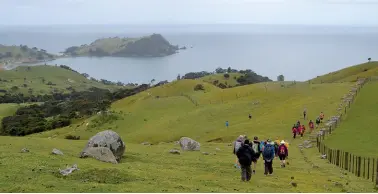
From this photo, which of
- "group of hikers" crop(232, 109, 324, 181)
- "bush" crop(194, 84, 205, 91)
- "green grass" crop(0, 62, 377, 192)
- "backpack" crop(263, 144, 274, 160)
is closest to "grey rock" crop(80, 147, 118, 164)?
"green grass" crop(0, 62, 377, 192)

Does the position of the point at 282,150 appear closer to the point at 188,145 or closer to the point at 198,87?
the point at 188,145

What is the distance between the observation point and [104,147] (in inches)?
1073

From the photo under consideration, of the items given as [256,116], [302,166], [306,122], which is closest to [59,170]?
[302,166]

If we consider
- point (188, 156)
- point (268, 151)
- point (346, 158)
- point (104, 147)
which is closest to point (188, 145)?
point (188, 156)

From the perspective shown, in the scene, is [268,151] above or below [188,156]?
above

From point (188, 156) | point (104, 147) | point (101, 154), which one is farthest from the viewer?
point (188, 156)

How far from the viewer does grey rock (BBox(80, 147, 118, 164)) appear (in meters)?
26.1

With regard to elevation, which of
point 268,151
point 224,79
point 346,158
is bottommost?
point 224,79

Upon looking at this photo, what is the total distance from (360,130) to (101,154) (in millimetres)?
30982

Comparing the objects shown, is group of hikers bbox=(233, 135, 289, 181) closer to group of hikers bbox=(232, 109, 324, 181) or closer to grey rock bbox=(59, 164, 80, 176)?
group of hikers bbox=(232, 109, 324, 181)

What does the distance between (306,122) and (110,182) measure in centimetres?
3814

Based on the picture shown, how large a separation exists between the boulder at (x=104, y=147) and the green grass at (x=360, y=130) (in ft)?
71.4

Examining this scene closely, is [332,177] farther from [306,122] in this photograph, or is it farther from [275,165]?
[306,122]

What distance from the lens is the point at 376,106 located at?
53.9 meters
